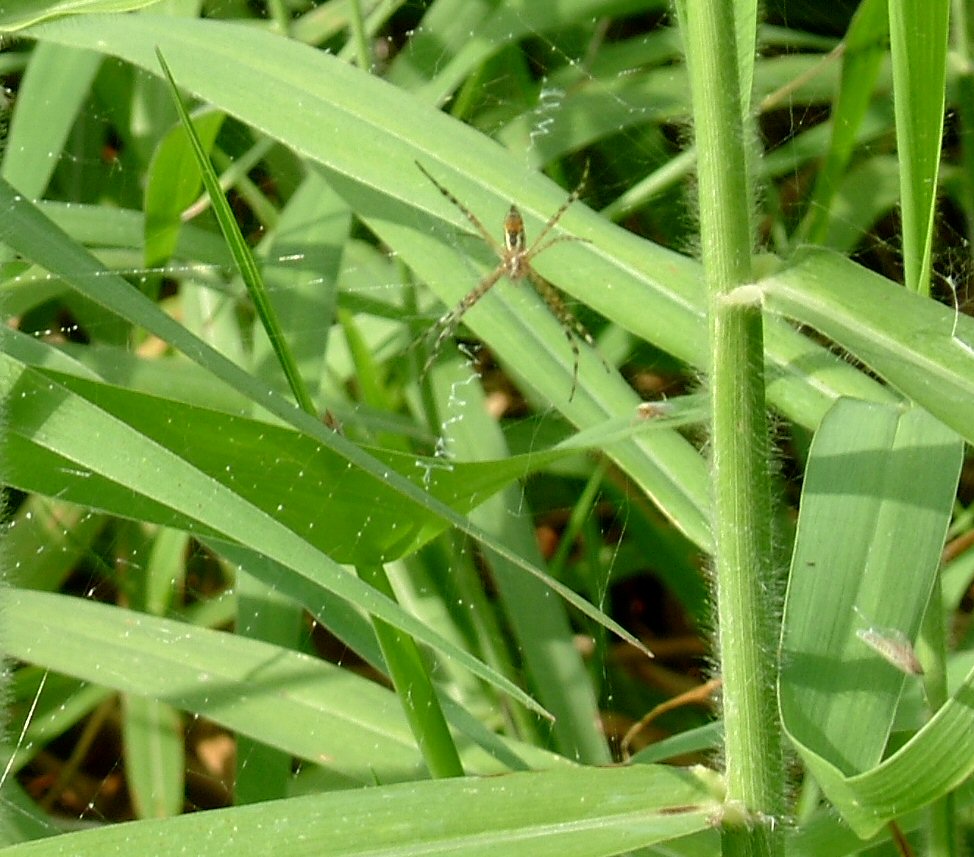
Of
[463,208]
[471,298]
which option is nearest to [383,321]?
[471,298]

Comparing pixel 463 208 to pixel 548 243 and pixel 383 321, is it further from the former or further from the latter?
pixel 383 321

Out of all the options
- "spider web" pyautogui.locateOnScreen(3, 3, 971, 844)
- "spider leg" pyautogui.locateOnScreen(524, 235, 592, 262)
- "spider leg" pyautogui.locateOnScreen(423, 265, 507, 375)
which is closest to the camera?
"spider leg" pyautogui.locateOnScreen(524, 235, 592, 262)

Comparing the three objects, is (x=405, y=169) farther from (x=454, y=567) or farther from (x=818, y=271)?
(x=454, y=567)

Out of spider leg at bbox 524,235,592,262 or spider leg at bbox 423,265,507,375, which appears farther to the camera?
spider leg at bbox 423,265,507,375

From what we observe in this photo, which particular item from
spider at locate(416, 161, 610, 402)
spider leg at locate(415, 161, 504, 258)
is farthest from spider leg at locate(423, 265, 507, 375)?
spider leg at locate(415, 161, 504, 258)

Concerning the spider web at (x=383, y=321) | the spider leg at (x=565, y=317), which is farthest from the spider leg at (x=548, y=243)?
the spider web at (x=383, y=321)

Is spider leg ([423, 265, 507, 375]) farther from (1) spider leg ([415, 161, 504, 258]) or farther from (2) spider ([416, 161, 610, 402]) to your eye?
(1) spider leg ([415, 161, 504, 258])

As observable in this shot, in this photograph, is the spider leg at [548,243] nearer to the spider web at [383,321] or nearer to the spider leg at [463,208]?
the spider leg at [463,208]
